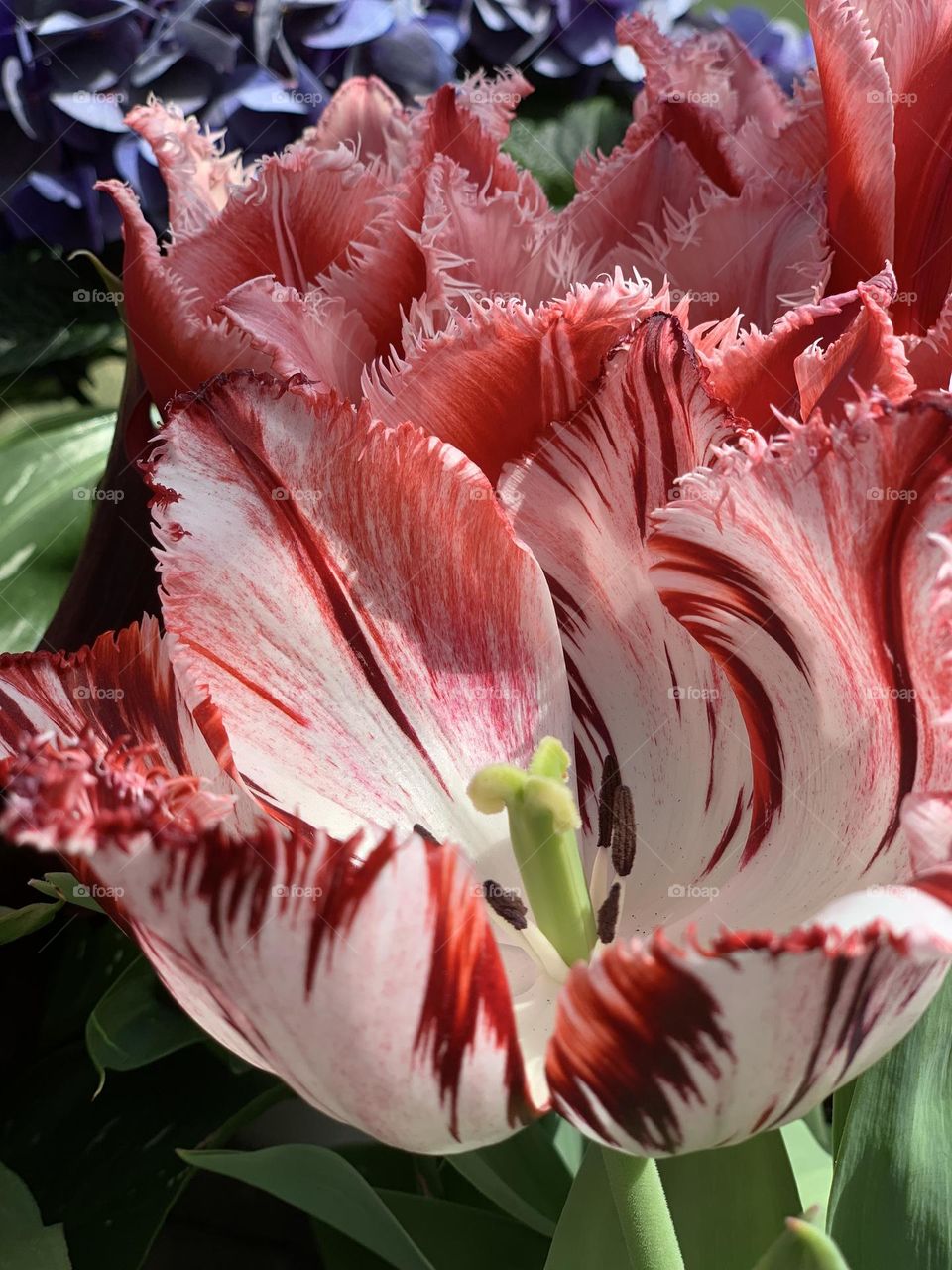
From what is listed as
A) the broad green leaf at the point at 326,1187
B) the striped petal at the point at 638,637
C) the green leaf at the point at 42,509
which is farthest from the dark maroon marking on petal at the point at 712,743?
the green leaf at the point at 42,509

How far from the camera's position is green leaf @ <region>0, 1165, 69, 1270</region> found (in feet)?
0.99

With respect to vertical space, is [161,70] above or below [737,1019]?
above

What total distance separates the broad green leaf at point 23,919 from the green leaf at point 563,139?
0.35 m

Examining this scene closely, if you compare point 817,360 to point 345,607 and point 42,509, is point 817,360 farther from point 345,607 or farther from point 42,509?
point 42,509

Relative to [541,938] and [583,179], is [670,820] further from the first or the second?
[583,179]

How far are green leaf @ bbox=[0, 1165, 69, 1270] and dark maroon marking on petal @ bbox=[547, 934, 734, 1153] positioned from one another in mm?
183

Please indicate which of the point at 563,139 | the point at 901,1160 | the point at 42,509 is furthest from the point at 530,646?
the point at 563,139

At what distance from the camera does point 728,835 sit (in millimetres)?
245

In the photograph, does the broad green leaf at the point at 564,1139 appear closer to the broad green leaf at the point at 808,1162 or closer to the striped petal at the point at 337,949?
the broad green leaf at the point at 808,1162

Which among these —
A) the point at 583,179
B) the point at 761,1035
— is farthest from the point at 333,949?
the point at 583,179

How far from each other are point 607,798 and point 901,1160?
0.09 metres

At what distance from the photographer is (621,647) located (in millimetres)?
247

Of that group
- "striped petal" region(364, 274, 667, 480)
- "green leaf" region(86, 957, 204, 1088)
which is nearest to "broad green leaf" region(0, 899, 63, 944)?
"green leaf" region(86, 957, 204, 1088)

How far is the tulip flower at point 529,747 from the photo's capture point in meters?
0.16
